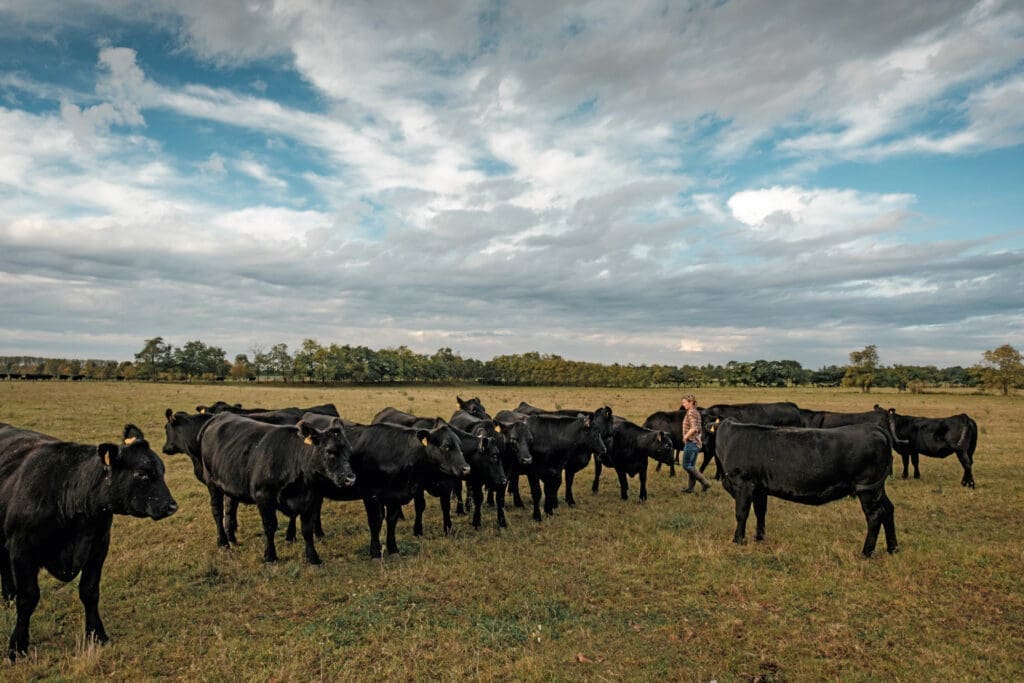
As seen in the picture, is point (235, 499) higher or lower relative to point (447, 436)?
lower

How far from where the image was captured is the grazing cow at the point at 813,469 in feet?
28.9

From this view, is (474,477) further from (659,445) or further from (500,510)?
(659,445)

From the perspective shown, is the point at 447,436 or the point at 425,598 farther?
the point at 447,436

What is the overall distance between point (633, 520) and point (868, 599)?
470cm

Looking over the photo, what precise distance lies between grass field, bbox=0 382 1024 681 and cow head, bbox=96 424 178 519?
5.18ft

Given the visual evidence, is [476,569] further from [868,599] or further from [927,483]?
[927,483]

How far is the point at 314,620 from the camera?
22.1 ft

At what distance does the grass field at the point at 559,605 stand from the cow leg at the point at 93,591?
175 millimetres

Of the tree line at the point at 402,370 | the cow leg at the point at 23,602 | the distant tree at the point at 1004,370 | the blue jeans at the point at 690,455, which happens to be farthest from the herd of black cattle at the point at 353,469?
the tree line at the point at 402,370

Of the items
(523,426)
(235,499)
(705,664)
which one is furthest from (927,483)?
(235,499)

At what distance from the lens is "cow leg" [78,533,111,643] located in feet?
19.7

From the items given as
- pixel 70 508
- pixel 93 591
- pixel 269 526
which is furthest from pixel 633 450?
pixel 70 508

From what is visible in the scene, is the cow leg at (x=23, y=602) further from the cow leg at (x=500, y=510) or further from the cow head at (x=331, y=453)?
the cow leg at (x=500, y=510)

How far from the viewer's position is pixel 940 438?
15281 mm
